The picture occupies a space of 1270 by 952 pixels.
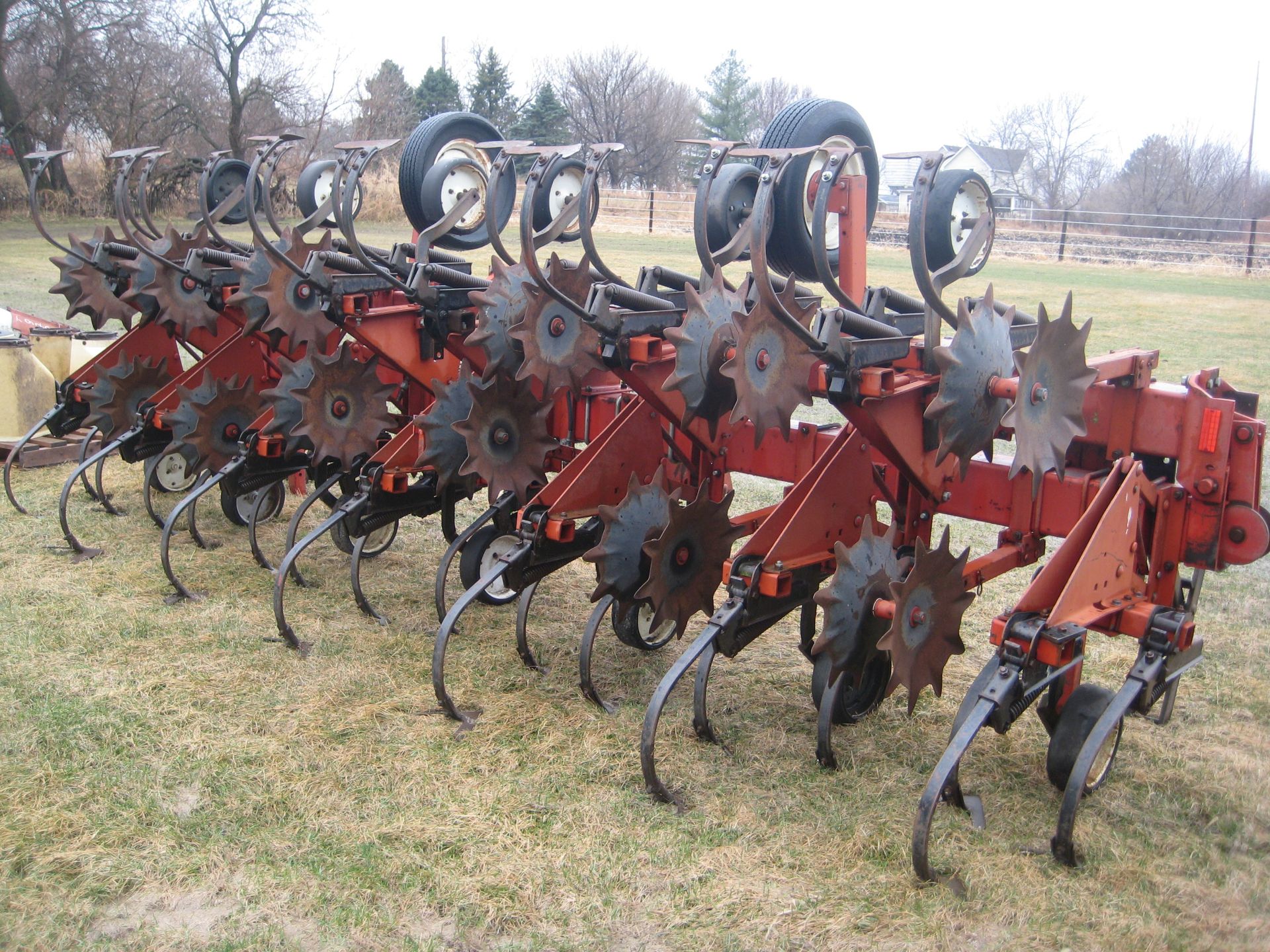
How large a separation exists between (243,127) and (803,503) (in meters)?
25.1

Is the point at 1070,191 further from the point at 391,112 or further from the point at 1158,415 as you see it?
the point at 1158,415

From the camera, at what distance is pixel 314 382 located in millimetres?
5367

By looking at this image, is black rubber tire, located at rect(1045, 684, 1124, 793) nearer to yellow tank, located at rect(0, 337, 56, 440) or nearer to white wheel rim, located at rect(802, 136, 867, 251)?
white wheel rim, located at rect(802, 136, 867, 251)

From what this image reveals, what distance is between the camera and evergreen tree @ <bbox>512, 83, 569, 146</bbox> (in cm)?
3547

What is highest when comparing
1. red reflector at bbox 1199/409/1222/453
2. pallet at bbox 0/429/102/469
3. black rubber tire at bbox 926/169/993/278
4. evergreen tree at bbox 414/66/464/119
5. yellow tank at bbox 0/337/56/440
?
evergreen tree at bbox 414/66/464/119

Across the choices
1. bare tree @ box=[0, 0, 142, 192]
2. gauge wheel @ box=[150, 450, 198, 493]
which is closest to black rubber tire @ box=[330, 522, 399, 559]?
gauge wheel @ box=[150, 450, 198, 493]

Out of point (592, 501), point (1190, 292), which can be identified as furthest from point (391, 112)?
point (592, 501)

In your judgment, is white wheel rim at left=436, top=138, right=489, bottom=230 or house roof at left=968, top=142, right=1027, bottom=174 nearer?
white wheel rim at left=436, top=138, right=489, bottom=230

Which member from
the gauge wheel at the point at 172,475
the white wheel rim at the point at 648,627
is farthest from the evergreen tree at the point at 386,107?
the white wheel rim at the point at 648,627

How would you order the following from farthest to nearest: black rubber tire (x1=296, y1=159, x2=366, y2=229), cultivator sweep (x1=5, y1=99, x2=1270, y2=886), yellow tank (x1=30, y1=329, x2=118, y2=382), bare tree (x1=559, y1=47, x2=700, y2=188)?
bare tree (x1=559, y1=47, x2=700, y2=188)
yellow tank (x1=30, y1=329, x2=118, y2=382)
black rubber tire (x1=296, y1=159, x2=366, y2=229)
cultivator sweep (x1=5, y1=99, x2=1270, y2=886)

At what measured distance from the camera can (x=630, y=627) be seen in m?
4.73

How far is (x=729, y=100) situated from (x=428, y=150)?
3793cm

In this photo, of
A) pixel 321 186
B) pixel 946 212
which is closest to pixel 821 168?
pixel 946 212

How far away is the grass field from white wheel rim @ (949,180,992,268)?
1791 millimetres
